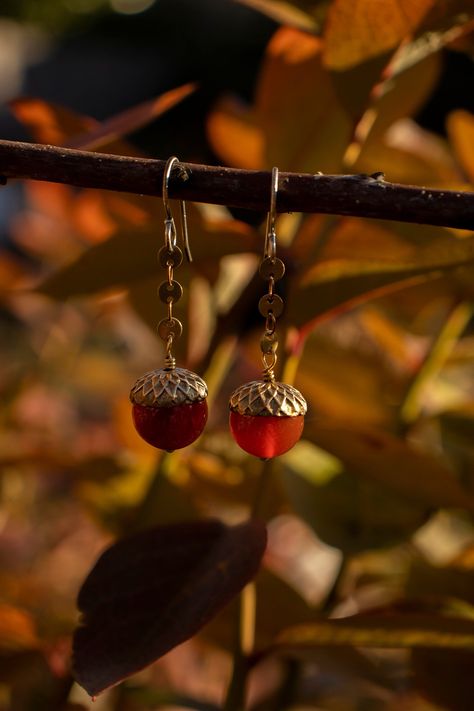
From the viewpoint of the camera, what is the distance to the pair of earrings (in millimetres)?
478

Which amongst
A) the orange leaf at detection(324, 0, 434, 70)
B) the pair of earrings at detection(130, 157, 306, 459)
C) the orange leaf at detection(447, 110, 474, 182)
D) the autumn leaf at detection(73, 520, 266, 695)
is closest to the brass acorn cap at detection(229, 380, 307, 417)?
the pair of earrings at detection(130, 157, 306, 459)

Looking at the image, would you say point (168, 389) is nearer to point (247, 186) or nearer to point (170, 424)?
point (170, 424)

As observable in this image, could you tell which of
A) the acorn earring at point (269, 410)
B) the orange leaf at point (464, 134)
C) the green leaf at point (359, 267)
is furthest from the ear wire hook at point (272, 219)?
the orange leaf at point (464, 134)

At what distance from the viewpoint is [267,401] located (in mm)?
484

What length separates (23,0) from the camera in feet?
30.7

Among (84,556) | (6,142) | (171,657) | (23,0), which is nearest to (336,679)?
(171,657)

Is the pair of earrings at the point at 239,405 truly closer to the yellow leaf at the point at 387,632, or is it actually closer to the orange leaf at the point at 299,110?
the yellow leaf at the point at 387,632

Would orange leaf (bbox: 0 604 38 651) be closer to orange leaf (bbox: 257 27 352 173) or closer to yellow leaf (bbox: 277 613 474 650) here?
yellow leaf (bbox: 277 613 474 650)

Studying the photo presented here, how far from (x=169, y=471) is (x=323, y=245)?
225 millimetres

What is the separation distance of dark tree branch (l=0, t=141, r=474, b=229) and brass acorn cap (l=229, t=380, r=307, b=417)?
12 centimetres

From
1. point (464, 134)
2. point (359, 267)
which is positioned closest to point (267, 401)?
point (359, 267)

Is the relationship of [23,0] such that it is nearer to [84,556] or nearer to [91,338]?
[91,338]

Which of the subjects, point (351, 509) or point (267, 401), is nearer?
point (267, 401)

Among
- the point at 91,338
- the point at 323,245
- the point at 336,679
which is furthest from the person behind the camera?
the point at 91,338
